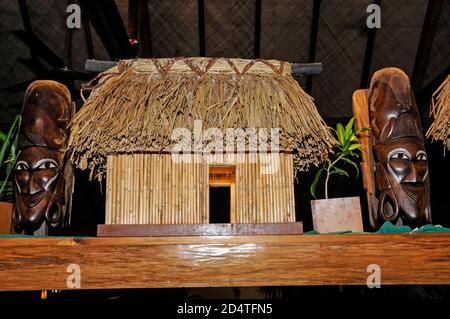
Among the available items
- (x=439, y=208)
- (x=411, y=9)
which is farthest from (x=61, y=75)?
(x=439, y=208)

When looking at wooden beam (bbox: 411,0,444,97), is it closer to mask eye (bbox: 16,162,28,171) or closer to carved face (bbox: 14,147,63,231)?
carved face (bbox: 14,147,63,231)

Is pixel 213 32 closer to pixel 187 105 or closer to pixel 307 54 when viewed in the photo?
pixel 307 54

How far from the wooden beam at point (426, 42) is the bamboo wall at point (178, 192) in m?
4.04

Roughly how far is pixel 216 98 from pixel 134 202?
1.70ft

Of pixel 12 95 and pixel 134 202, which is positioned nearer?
pixel 134 202

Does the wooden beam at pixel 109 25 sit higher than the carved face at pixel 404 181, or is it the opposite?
the wooden beam at pixel 109 25

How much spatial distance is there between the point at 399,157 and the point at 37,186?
1.50m

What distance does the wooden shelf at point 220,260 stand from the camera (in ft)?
4.74

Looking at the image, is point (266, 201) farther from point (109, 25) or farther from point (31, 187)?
point (109, 25)

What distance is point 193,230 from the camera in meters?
1.54

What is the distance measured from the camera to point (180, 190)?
161 centimetres

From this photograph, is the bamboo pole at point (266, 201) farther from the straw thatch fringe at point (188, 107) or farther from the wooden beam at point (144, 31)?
the wooden beam at point (144, 31)

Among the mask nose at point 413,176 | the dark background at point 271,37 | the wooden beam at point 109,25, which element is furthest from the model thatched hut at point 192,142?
the dark background at point 271,37

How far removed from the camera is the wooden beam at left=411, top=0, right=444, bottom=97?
4.75 metres
